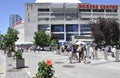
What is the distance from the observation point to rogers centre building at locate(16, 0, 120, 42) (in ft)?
421

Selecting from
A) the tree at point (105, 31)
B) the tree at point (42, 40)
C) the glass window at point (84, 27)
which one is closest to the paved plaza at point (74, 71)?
the tree at point (105, 31)

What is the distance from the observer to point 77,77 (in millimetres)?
15906

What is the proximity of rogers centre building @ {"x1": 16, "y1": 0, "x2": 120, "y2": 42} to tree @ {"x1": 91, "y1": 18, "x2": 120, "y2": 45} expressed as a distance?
58253 millimetres

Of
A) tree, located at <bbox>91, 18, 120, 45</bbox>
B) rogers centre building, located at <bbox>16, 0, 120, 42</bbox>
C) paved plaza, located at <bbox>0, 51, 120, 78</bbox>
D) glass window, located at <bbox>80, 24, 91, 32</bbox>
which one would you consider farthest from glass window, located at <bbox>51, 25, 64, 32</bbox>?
paved plaza, located at <bbox>0, 51, 120, 78</bbox>

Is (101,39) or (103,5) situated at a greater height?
(103,5)

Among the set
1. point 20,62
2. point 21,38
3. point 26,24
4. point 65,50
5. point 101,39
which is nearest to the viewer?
point 20,62

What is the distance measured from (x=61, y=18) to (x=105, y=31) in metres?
62.5

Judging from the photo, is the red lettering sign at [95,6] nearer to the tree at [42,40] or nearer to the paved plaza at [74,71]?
the tree at [42,40]

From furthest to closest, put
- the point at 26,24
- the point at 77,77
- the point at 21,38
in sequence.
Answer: the point at 21,38 → the point at 26,24 → the point at 77,77

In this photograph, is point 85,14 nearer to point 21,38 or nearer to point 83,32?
point 83,32

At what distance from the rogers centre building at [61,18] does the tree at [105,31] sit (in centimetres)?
5825

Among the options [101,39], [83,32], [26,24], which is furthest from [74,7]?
[101,39]

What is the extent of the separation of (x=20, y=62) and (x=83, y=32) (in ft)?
353

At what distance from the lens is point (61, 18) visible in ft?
426
